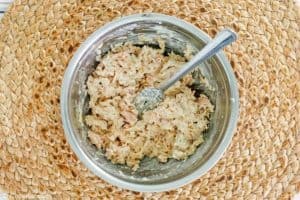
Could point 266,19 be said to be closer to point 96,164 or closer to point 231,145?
point 231,145

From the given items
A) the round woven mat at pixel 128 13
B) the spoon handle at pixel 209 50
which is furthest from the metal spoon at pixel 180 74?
the round woven mat at pixel 128 13

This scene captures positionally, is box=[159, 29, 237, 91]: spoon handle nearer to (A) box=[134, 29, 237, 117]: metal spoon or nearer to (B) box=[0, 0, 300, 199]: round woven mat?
(A) box=[134, 29, 237, 117]: metal spoon

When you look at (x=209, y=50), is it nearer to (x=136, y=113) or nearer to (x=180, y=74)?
(x=180, y=74)

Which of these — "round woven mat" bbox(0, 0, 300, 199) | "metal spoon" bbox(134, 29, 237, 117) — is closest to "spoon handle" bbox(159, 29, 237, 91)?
"metal spoon" bbox(134, 29, 237, 117)

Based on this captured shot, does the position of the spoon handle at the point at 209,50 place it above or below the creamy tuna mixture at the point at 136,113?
above

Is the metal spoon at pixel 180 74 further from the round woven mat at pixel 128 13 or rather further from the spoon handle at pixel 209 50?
the round woven mat at pixel 128 13

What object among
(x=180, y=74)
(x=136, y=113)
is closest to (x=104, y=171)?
(x=136, y=113)
